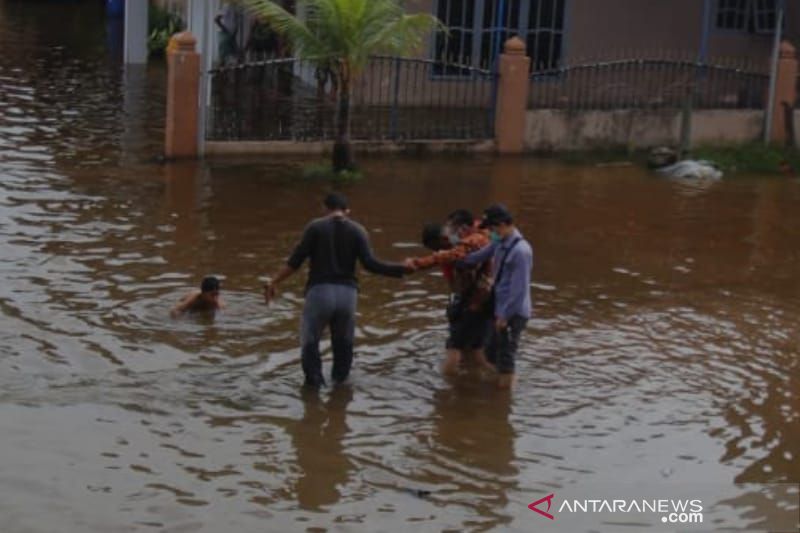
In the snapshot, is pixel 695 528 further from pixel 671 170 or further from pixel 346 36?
pixel 671 170

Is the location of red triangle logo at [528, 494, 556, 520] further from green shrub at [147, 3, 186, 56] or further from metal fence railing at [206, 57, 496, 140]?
green shrub at [147, 3, 186, 56]

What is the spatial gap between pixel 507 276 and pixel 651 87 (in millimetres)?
12575

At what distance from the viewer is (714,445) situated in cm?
953

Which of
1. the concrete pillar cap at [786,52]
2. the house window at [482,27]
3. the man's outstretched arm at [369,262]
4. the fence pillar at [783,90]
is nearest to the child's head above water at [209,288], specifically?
the man's outstretched arm at [369,262]

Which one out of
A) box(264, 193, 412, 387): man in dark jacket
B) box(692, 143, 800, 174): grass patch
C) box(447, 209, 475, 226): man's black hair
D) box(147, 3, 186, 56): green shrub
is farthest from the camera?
box(147, 3, 186, 56): green shrub

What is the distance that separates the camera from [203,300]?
11.6m

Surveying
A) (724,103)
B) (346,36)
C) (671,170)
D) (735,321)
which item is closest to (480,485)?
(735,321)

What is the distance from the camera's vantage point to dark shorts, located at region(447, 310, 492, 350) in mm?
10664

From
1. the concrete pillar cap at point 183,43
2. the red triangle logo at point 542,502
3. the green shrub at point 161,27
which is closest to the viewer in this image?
the red triangle logo at point 542,502

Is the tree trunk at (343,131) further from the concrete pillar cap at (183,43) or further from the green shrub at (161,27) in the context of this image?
the green shrub at (161,27)

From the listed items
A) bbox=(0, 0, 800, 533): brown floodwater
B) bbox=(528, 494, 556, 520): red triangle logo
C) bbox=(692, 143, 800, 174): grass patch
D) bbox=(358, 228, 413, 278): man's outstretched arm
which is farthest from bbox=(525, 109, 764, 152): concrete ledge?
bbox=(528, 494, 556, 520): red triangle logo

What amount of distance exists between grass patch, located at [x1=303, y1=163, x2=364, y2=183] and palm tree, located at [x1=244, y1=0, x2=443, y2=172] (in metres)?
0.08

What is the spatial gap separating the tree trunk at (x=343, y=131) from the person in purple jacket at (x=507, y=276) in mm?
7514

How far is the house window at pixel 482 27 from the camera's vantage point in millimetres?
23438
